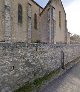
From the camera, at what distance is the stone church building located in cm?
1973

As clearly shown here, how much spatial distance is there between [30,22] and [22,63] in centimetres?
1506

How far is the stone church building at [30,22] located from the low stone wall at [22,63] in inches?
226

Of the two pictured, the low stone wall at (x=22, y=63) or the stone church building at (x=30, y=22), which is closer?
the low stone wall at (x=22, y=63)

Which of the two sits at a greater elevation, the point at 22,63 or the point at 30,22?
the point at 30,22

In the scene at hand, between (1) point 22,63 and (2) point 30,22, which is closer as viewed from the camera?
(1) point 22,63

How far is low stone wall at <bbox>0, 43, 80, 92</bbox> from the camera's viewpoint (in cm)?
952

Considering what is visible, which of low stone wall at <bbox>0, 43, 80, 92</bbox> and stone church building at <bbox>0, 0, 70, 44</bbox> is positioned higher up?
stone church building at <bbox>0, 0, 70, 44</bbox>

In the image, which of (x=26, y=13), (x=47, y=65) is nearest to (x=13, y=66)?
(x=47, y=65)

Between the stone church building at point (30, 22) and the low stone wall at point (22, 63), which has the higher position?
the stone church building at point (30, 22)

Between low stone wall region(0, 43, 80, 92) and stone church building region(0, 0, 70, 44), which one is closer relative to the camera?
low stone wall region(0, 43, 80, 92)

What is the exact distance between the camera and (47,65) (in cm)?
1562

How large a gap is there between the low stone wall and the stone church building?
226 inches

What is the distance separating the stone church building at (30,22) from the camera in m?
19.7

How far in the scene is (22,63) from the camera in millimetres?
11328
